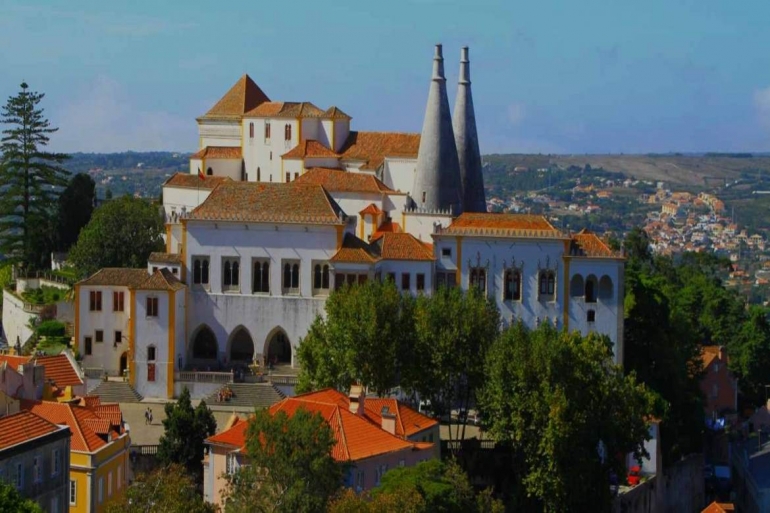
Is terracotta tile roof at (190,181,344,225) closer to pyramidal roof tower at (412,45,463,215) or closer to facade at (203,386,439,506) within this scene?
pyramidal roof tower at (412,45,463,215)

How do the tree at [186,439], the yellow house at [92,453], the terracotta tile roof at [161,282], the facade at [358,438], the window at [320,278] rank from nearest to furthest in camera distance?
1. the yellow house at [92,453]
2. the facade at [358,438]
3. the tree at [186,439]
4. the terracotta tile roof at [161,282]
5. the window at [320,278]

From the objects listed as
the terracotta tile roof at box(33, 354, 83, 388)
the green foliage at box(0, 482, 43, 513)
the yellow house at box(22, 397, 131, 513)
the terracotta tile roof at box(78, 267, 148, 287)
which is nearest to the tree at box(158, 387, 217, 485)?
the yellow house at box(22, 397, 131, 513)

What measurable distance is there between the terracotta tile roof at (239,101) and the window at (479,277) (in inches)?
950

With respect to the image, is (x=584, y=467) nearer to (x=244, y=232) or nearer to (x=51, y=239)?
(x=244, y=232)

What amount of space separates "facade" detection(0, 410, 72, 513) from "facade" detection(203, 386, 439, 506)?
4.58 m

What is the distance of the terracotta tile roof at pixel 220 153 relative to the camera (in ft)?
298

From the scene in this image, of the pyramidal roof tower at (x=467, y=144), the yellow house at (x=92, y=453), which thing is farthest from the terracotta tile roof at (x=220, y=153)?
the yellow house at (x=92, y=453)

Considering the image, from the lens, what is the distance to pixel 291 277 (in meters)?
73.0

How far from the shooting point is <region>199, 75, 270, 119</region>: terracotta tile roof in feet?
308

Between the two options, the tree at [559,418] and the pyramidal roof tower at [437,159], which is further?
the pyramidal roof tower at [437,159]

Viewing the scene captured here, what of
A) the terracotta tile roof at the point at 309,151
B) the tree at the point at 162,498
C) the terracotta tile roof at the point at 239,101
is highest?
the terracotta tile roof at the point at 239,101

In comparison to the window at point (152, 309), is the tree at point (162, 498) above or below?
below


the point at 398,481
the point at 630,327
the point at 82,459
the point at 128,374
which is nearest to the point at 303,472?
the point at 398,481

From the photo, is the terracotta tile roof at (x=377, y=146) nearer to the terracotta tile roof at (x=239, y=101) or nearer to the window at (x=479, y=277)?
the terracotta tile roof at (x=239, y=101)
